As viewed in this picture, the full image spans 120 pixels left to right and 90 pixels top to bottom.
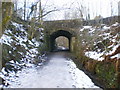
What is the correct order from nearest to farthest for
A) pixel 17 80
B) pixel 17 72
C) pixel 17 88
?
pixel 17 88
pixel 17 80
pixel 17 72

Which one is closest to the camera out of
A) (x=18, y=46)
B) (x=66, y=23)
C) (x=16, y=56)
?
(x=16, y=56)

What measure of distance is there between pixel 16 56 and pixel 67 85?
161 inches

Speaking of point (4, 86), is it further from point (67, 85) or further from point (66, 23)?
point (66, 23)

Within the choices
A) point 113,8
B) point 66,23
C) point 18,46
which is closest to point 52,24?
point 66,23

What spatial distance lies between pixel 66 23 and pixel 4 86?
46.2ft

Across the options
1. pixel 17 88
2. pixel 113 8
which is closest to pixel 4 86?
pixel 17 88

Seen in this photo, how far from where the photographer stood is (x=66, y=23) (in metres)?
18.2

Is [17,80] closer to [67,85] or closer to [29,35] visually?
[67,85]

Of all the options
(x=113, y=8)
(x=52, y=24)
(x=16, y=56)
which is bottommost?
(x=16, y=56)

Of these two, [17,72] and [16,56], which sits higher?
[16,56]

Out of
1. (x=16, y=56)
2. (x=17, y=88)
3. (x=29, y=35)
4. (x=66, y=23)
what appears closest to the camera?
(x=17, y=88)

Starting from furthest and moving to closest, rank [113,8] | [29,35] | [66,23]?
[66,23] < [113,8] < [29,35]

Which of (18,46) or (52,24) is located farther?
(52,24)

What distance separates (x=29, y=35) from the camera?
12.8 metres
